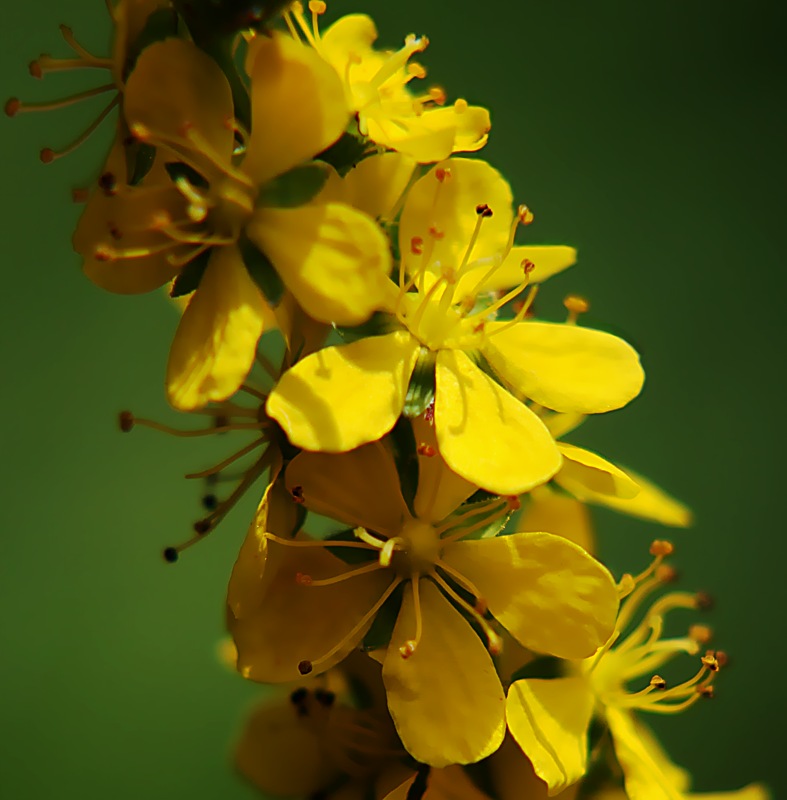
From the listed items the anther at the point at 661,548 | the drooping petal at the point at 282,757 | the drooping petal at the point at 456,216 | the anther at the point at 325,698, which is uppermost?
the drooping petal at the point at 456,216

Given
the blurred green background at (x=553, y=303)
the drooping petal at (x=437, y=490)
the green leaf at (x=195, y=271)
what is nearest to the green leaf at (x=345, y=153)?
the green leaf at (x=195, y=271)

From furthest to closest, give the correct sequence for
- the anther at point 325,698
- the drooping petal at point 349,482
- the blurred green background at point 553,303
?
the blurred green background at point 553,303 < the anther at point 325,698 < the drooping petal at point 349,482

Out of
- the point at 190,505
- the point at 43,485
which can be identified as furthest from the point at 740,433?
the point at 43,485

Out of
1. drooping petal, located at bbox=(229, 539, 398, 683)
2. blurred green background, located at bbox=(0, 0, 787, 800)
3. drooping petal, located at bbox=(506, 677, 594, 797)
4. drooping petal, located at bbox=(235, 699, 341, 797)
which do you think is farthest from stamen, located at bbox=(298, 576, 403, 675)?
blurred green background, located at bbox=(0, 0, 787, 800)

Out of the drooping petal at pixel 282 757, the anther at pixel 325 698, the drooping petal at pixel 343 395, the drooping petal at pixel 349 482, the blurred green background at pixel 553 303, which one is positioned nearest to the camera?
the drooping petal at pixel 343 395

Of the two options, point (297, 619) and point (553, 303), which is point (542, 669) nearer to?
point (297, 619)

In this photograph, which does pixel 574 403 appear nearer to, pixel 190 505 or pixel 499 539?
pixel 499 539

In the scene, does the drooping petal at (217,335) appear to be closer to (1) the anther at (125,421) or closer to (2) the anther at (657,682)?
(1) the anther at (125,421)
